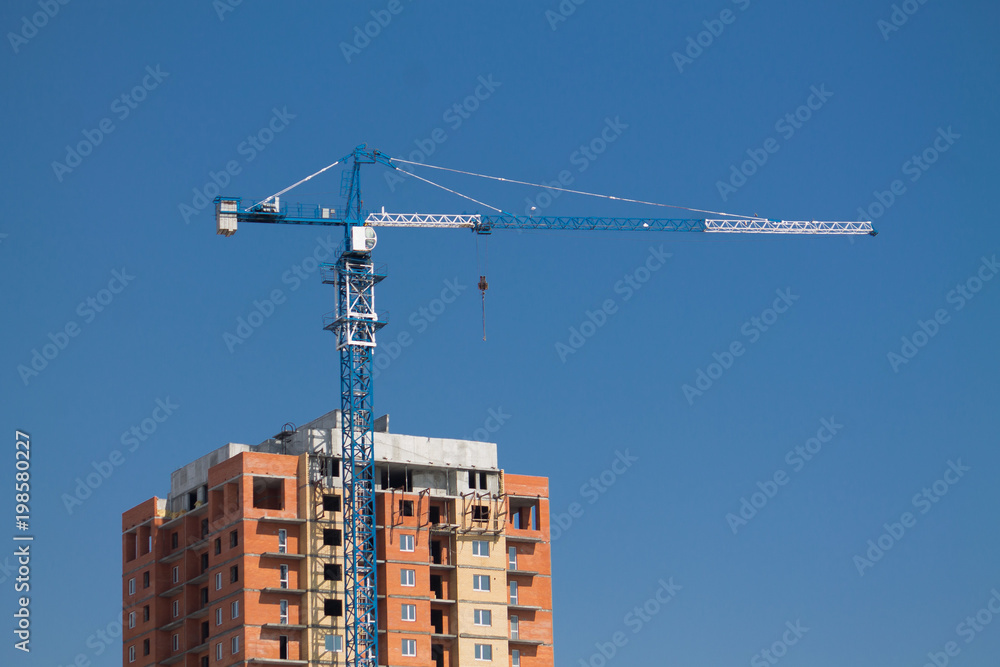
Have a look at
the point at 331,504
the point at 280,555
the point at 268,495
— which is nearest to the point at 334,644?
the point at 280,555

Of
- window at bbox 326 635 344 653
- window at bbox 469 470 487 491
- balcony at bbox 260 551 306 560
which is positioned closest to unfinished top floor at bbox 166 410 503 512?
window at bbox 469 470 487 491

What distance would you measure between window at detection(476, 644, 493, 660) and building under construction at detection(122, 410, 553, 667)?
0.28ft

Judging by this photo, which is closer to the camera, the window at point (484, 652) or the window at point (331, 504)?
the window at point (331, 504)

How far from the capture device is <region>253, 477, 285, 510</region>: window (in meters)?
167

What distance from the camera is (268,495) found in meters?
168

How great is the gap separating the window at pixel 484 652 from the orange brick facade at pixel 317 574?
9cm

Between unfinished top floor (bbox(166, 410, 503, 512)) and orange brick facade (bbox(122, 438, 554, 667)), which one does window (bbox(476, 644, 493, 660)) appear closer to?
orange brick facade (bbox(122, 438, 554, 667))

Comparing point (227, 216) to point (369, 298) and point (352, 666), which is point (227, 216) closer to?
point (369, 298)

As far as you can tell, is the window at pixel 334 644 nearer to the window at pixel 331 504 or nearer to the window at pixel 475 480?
the window at pixel 331 504

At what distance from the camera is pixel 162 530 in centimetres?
17550

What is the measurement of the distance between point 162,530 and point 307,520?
1745cm

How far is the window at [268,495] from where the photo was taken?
167 meters

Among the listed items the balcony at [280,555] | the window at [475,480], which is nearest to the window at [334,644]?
the balcony at [280,555]

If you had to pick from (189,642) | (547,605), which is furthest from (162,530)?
(547,605)
